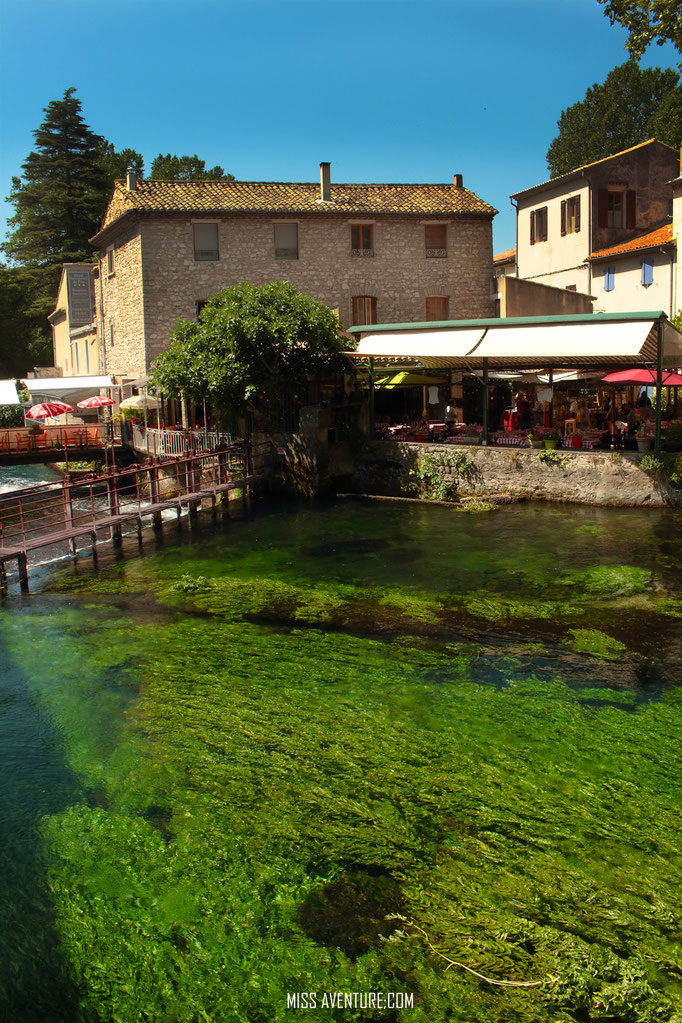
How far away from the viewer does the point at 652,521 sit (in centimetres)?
1734

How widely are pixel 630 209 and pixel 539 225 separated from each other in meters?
4.20

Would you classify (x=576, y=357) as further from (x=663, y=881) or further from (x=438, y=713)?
(x=663, y=881)

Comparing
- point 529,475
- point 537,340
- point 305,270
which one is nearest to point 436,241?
point 305,270

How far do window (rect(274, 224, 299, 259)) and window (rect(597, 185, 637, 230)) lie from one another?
11.5 m

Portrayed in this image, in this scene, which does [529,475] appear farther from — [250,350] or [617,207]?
[617,207]

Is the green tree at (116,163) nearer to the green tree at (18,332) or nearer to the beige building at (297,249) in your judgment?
the green tree at (18,332)

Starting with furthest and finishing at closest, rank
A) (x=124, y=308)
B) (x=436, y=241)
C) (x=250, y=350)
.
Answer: (x=436, y=241) < (x=124, y=308) < (x=250, y=350)

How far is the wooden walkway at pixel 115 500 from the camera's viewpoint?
1524cm

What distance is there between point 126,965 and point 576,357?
16871mm

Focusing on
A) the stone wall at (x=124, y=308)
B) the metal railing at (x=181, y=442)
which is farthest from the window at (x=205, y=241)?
the metal railing at (x=181, y=442)

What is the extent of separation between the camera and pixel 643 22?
814 inches

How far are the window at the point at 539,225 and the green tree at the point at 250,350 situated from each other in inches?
588

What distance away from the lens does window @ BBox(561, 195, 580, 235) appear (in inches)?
1251

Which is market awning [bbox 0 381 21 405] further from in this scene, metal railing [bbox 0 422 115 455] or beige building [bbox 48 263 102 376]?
beige building [bbox 48 263 102 376]
